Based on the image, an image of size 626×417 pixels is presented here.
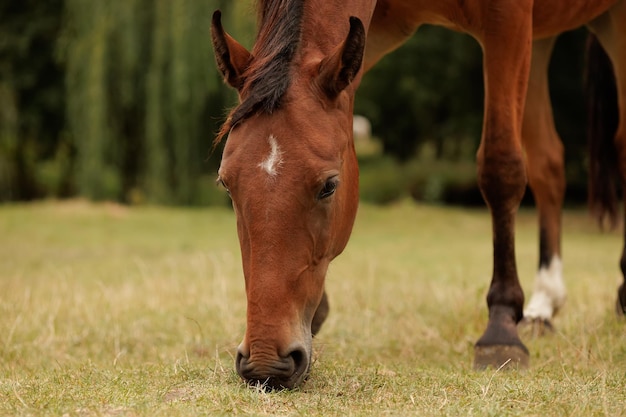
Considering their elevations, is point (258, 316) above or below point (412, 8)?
below

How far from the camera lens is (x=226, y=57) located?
3467 mm

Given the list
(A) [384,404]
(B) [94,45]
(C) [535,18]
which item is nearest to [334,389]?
(A) [384,404]

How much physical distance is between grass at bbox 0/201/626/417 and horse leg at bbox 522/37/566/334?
48 centimetres

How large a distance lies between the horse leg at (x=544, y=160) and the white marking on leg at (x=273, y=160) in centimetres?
324

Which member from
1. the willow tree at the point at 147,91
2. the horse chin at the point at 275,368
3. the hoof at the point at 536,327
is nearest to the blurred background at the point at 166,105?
the willow tree at the point at 147,91

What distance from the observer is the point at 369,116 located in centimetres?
2452

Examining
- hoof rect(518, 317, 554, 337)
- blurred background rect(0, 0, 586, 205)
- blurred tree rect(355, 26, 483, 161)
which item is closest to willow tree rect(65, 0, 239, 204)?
blurred background rect(0, 0, 586, 205)

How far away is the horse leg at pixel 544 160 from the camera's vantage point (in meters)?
5.93

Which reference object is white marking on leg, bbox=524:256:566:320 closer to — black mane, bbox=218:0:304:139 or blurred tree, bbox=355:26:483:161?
black mane, bbox=218:0:304:139

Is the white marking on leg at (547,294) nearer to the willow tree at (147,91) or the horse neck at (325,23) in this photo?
the horse neck at (325,23)

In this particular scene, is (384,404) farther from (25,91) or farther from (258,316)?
(25,91)

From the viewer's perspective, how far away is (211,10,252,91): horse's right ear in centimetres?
346

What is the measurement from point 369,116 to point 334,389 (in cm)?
2168

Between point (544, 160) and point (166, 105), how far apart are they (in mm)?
11696
